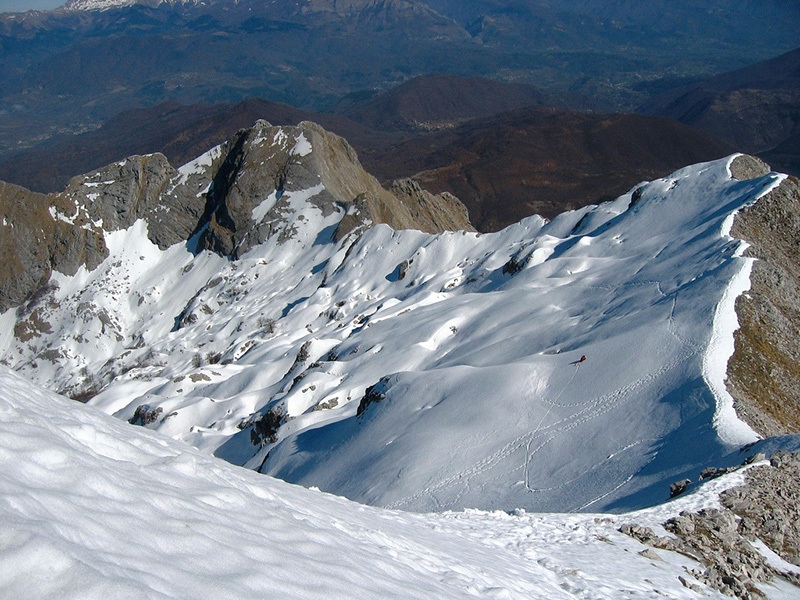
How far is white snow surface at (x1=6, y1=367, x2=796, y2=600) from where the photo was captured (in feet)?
16.6

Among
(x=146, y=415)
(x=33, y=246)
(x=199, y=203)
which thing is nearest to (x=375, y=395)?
(x=146, y=415)

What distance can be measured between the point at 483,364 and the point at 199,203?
76749mm

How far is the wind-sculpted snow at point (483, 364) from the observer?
21656 mm

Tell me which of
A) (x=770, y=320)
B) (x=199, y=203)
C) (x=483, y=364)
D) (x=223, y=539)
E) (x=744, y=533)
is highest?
(x=223, y=539)

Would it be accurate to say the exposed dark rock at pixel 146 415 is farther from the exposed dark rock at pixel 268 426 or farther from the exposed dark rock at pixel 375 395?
the exposed dark rock at pixel 375 395

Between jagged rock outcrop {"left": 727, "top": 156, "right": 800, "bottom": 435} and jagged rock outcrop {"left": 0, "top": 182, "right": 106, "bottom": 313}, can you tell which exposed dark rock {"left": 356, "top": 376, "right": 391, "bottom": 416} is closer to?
jagged rock outcrop {"left": 727, "top": 156, "right": 800, "bottom": 435}

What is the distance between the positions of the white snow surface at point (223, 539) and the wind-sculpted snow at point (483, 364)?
6279mm

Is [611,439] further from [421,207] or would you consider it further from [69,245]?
[69,245]

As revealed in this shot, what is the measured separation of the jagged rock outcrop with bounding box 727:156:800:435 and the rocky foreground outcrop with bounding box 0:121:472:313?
5347 cm

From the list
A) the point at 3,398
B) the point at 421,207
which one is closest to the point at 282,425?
the point at 3,398

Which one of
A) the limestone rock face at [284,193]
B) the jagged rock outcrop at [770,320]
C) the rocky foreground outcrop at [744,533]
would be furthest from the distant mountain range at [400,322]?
the rocky foreground outcrop at [744,533]

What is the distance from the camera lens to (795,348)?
84.8 feet

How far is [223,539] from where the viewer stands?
6621 millimetres

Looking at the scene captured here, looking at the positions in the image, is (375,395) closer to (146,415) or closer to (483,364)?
(483,364)
